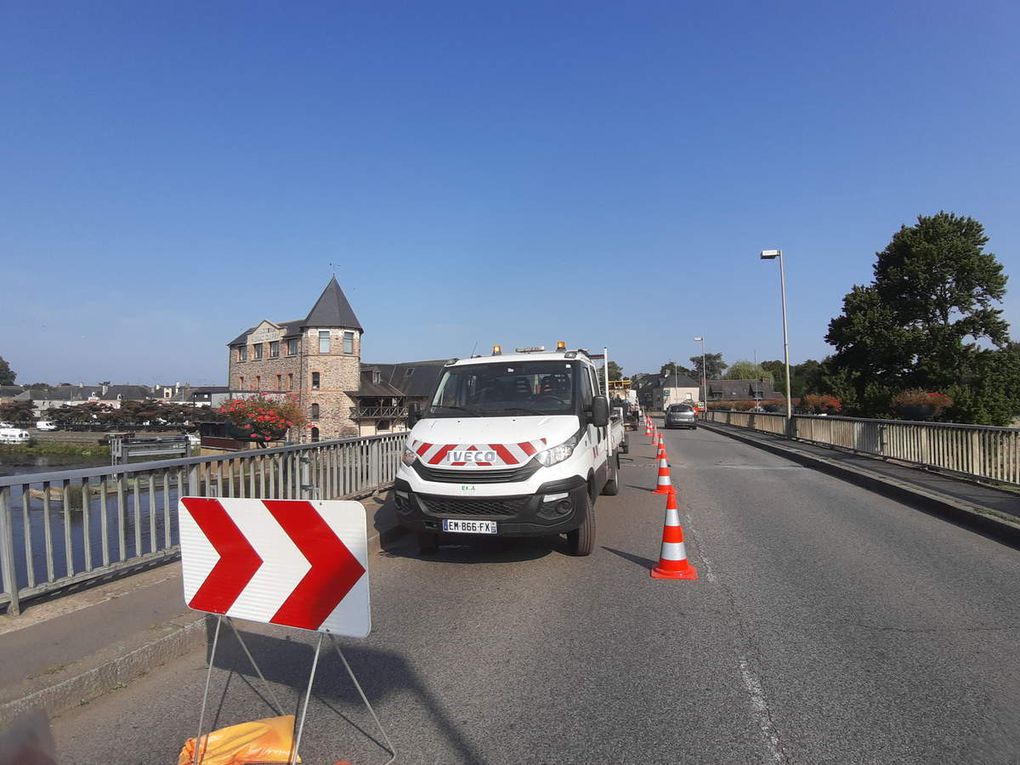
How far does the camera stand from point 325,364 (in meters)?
63.0

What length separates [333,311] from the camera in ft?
213

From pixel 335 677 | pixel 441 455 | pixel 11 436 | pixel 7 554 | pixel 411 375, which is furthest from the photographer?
pixel 411 375

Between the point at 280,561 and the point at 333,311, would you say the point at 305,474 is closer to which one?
the point at 280,561

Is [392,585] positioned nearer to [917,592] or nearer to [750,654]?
[750,654]

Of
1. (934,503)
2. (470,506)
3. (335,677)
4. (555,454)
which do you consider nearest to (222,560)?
(335,677)

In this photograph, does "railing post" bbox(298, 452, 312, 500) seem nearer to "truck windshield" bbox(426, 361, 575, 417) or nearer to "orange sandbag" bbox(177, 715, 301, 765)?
"truck windshield" bbox(426, 361, 575, 417)

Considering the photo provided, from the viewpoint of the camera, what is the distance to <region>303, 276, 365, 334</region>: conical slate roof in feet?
211

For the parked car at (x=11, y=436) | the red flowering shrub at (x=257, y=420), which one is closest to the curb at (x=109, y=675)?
the red flowering shrub at (x=257, y=420)

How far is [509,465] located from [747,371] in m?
147

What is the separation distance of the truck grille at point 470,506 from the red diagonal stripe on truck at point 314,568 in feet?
9.89

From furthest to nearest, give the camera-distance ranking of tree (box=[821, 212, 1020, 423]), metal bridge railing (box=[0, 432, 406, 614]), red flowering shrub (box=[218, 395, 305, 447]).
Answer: tree (box=[821, 212, 1020, 423]), red flowering shrub (box=[218, 395, 305, 447]), metal bridge railing (box=[0, 432, 406, 614])

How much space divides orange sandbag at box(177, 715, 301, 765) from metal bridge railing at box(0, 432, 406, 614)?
2.31m

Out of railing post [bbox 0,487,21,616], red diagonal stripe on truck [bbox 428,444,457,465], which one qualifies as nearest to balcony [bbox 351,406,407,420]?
red diagonal stripe on truck [bbox 428,444,457,465]

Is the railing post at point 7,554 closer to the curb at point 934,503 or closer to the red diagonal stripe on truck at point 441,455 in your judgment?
the red diagonal stripe on truck at point 441,455
